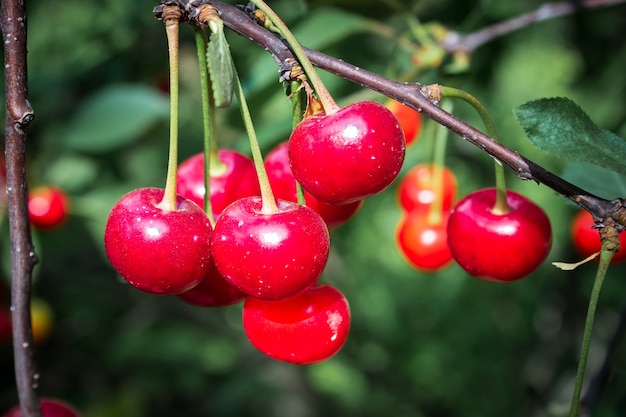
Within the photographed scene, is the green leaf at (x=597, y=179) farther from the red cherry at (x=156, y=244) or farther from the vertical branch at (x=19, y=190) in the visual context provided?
the vertical branch at (x=19, y=190)

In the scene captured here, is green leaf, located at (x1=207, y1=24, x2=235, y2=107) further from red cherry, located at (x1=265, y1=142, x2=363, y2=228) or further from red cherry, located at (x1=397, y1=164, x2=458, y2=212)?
red cherry, located at (x1=397, y1=164, x2=458, y2=212)

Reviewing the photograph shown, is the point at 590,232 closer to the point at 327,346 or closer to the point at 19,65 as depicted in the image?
the point at 327,346

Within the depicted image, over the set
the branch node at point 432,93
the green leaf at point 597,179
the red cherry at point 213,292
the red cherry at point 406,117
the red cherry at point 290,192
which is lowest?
the red cherry at point 406,117

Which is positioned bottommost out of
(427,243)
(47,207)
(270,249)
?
(47,207)

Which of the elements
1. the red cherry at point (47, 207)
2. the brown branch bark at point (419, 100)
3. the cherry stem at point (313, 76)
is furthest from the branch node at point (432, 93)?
the red cherry at point (47, 207)

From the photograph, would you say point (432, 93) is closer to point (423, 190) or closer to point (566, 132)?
point (566, 132)

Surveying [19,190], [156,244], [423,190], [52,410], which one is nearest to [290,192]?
[156,244]

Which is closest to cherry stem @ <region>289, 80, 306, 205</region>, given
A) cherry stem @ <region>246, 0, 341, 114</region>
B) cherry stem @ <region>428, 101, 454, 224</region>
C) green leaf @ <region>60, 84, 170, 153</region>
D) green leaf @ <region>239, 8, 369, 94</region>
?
cherry stem @ <region>246, 0, 341, 114</region>
